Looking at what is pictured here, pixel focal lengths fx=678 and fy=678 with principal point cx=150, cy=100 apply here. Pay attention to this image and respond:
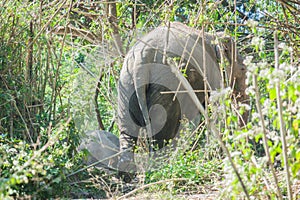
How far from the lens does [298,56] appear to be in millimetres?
5535

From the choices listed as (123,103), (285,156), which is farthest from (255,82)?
(123,103)

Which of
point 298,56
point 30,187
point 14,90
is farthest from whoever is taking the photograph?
point 14,90

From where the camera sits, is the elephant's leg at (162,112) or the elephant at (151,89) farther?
the elephant's leg at (162,112)

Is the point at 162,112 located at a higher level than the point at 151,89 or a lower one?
lower

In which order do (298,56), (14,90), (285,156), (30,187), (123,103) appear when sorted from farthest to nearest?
(123,103)
(14,90)
(298,56)
(30,187)
(285,156)

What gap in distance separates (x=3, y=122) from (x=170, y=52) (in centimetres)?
240

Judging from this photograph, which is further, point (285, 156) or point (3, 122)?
point (3, 122)

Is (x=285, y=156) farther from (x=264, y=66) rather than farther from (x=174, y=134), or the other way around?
(x=174, y=134)

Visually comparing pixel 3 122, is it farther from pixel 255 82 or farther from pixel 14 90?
pixel 255 82

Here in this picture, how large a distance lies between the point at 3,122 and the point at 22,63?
2.21 ft

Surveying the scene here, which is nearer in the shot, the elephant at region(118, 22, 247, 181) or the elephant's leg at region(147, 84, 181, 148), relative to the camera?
the elephant at region(118, 22, 247, 181)

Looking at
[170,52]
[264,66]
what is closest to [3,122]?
[170,52]

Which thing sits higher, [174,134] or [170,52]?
[170,52]

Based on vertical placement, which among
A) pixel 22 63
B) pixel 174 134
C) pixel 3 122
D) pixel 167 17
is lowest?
pixel 174 134
